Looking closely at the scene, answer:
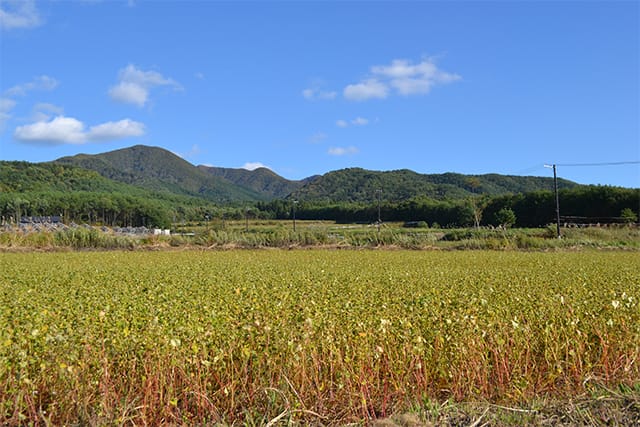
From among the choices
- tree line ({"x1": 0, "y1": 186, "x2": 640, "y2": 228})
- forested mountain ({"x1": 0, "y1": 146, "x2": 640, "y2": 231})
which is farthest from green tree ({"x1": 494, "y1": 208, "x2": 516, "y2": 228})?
forested mountain ({"x1": 0, "y1": 146, "x2": 640, "y2": 231})

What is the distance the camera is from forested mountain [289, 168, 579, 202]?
101312 millimetres

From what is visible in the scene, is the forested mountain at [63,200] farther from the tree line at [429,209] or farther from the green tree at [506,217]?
the green tree at [506,217]

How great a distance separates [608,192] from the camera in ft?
174

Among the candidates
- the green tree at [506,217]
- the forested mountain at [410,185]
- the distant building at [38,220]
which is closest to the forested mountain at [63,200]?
the distant building at [38,220]

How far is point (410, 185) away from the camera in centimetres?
10619

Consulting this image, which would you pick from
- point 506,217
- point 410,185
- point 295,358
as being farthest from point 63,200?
point 410,185

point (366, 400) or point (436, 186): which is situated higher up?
point (436, 186)

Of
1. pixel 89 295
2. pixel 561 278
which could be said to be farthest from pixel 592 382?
pixel 89 295

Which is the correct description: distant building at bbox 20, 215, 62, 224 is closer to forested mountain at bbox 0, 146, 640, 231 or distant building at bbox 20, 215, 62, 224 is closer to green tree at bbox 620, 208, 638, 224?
forested mountain at bbox 0, 146, 640, 231

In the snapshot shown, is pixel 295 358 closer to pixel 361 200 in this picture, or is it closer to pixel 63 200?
pixel 63 200

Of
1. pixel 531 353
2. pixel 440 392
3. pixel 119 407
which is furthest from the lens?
pixel 531 353

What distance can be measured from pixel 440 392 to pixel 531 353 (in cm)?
91

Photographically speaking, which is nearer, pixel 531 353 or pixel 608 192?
pixel 531 353

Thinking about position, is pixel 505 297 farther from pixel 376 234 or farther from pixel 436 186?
pixel 436 186
